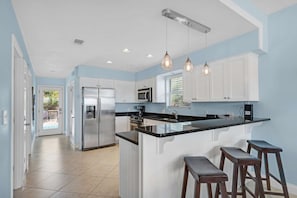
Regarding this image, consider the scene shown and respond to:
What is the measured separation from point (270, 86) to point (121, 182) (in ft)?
9.03

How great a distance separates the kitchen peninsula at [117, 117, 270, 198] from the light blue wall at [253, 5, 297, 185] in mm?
1057

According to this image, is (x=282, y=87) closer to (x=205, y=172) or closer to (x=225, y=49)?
(x=225, y=49)

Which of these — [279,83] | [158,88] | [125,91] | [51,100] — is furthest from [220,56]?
[51,100]

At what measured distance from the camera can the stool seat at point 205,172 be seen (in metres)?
1.52

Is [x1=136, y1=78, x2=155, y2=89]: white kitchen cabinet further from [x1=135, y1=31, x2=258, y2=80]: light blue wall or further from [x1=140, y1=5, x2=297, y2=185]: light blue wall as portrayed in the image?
[x1=140, y1=5, x2=297, y2=185]: light blue wall

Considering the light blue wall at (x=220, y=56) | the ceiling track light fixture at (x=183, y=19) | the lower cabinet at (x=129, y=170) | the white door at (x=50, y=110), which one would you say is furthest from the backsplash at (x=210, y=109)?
the white door at (x=50, y=110)

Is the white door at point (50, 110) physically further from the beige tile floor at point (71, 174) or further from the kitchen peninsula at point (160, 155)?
the kitchen peninsula at point (160, 155)

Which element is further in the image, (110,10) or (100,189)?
(100,189)

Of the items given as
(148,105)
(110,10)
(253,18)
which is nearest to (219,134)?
(253,18)

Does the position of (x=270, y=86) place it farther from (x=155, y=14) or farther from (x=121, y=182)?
Answer: (x=121, y=182)

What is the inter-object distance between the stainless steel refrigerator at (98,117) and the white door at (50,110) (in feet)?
10.8

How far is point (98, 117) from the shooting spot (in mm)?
5094

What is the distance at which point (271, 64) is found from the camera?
9.25 feet

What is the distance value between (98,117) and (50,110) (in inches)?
140
